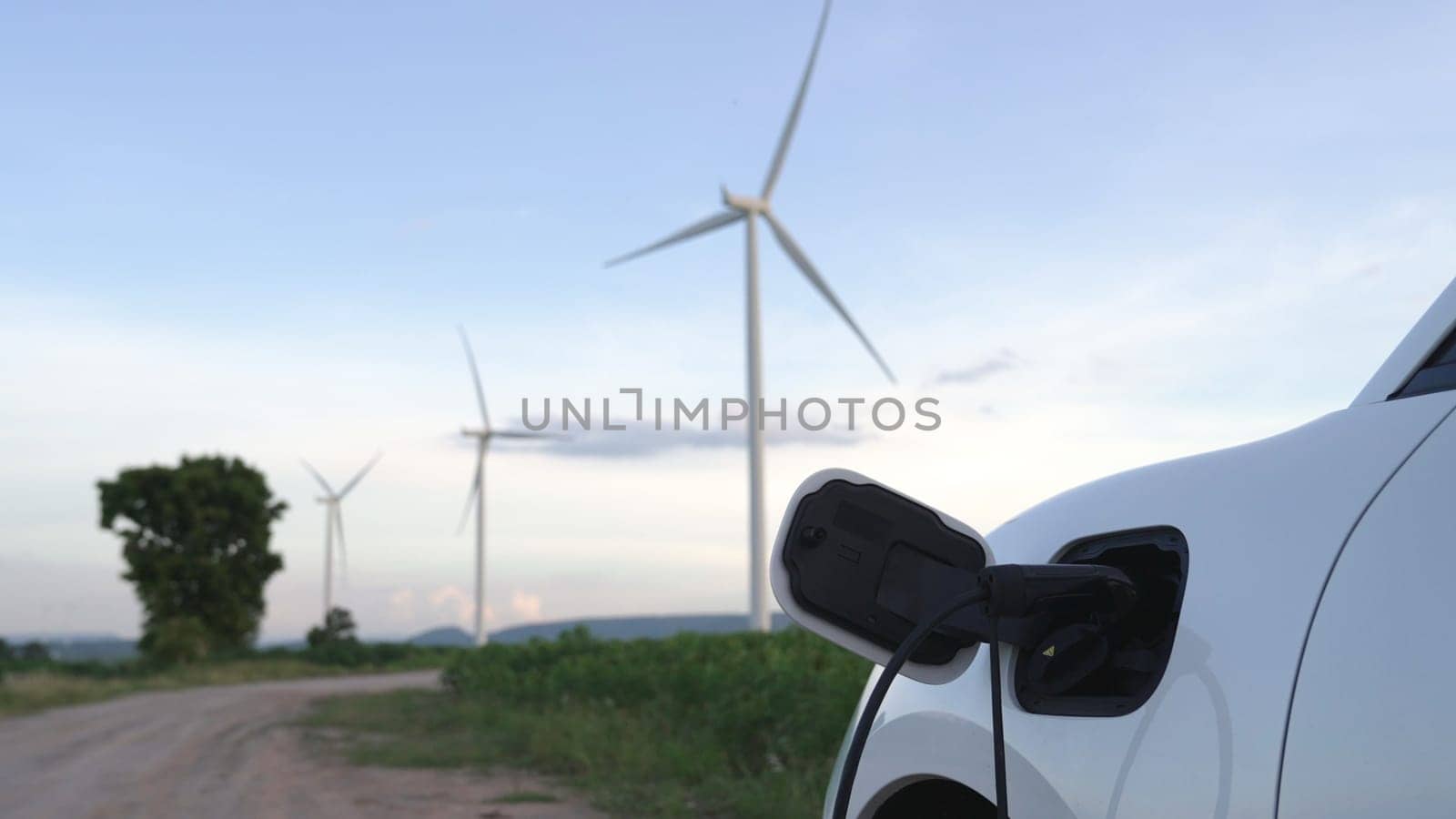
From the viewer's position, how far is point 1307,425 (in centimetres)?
155

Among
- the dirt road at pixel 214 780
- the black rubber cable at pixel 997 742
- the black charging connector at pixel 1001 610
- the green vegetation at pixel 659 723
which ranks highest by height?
the black charging connector at pixel 1001 610

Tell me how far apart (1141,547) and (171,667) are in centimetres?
4015

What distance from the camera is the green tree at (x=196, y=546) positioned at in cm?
4306

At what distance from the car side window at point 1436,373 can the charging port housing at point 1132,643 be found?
1.00 feet

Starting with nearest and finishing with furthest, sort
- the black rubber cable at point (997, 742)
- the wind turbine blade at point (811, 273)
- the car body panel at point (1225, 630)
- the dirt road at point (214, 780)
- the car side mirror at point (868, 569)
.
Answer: the car body panel at point (1225, 630)
the black rubber cable at point (997, 742)
the car side mirror at point (868, 569)
the dirt road at point (214, 780)
the wind turbine blade at point (811, 273)

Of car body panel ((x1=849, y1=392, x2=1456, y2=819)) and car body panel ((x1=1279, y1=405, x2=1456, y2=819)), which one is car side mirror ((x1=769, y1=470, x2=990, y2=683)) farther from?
car body panel ((x1=1279, y1=405, x2=1456, y2=819))

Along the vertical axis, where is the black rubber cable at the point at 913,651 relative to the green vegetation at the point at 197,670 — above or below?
above

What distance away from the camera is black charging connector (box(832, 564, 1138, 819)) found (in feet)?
4.94

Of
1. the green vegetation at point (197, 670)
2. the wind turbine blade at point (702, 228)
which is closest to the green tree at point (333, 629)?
the green vegetation at point (197, 670)

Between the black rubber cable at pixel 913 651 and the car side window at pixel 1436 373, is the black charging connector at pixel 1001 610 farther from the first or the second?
the car side window at pixel 1436 373

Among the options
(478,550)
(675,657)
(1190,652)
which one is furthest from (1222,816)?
(478,550)

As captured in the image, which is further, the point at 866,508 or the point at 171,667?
the point at 171,667

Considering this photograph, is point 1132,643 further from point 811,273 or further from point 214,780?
point 811,273

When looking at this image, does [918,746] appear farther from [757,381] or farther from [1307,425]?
[757,381]
